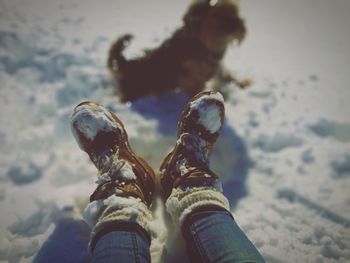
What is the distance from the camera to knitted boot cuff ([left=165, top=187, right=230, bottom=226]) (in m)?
1.46

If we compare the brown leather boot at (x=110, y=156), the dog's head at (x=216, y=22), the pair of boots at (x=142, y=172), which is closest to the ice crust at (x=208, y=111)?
the pair of boots at (x=142, y=172)

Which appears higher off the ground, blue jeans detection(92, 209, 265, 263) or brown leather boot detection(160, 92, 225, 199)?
brown leather boot detection(160, 92, 225, 199)

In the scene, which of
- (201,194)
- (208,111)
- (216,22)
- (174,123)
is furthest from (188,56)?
(201,194)

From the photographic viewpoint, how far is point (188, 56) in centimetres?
287

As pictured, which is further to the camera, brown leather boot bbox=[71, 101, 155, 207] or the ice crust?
the ice crust

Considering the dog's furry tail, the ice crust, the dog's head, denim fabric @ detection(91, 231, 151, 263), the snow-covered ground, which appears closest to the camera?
denim fabric @ detection(91, 231, 151, 263)

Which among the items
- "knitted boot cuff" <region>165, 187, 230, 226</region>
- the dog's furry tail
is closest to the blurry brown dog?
the dog's furry tail

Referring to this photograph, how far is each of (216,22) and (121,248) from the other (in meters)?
1.89

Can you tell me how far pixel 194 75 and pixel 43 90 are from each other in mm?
1303

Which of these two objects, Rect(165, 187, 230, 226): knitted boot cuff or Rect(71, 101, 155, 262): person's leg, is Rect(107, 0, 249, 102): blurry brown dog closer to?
Rect(71, 101, 155, 262): person's leg

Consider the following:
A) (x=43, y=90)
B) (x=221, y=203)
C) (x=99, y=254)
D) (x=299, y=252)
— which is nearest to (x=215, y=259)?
(x=221, y=203)

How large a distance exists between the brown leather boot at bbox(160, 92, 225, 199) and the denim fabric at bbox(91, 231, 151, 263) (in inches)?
14.8

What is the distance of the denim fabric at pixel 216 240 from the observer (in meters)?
1.26

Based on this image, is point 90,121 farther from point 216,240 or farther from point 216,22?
point 216,22
